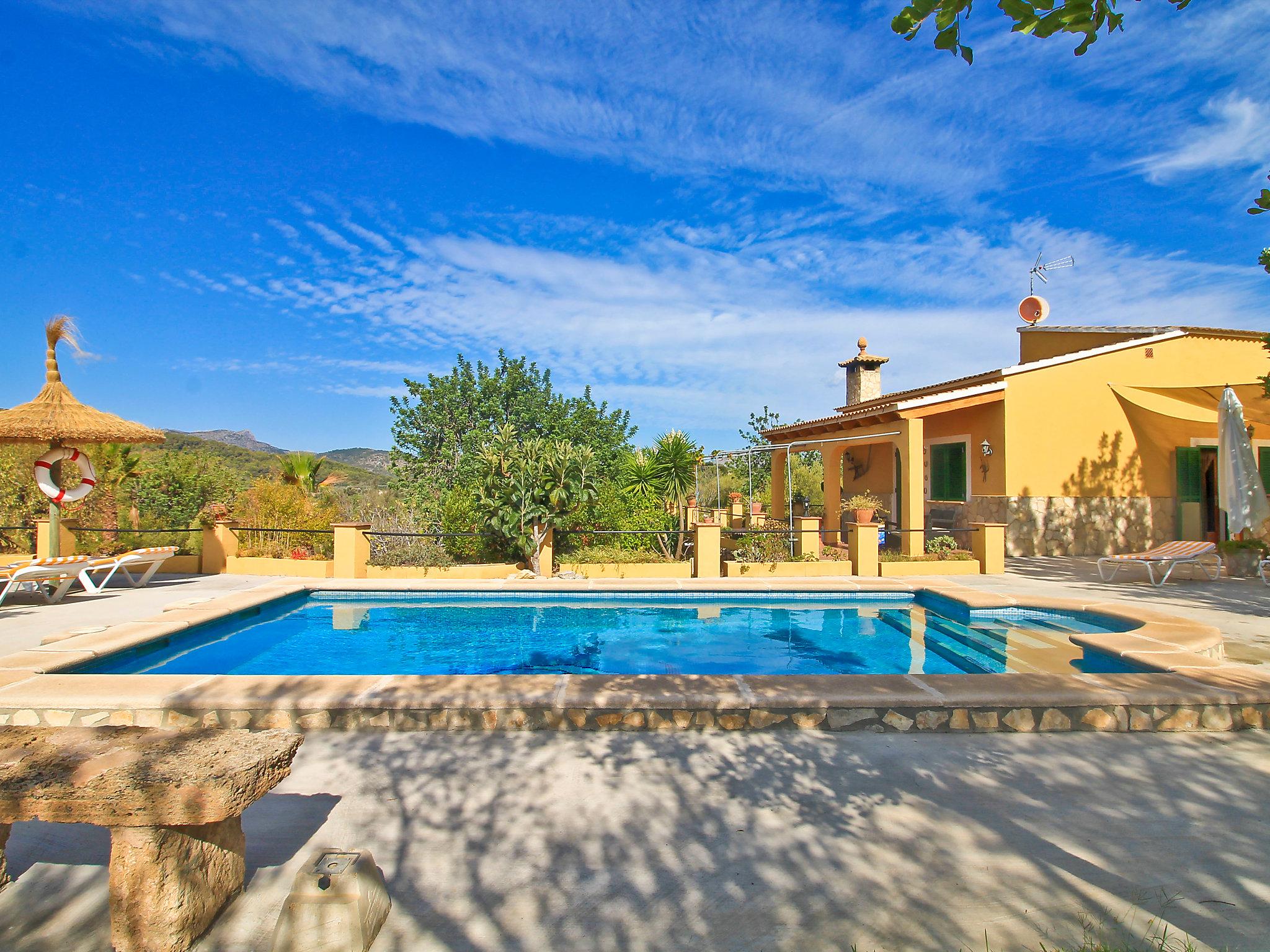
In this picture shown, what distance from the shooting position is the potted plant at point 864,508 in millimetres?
12180

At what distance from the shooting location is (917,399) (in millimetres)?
12867

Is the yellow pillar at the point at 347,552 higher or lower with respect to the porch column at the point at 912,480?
lower

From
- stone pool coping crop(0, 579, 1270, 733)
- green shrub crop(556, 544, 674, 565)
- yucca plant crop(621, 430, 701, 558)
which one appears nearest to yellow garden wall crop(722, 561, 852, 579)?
green shrub crop(556, 544, 674, 565)

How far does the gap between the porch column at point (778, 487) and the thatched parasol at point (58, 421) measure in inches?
562

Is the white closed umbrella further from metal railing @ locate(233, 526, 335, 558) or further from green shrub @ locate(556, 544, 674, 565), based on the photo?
metal railing @ locate(233, 526, 335, 558)

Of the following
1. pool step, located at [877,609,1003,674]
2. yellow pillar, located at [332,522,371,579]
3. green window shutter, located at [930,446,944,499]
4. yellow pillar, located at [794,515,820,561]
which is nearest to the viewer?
pool step, located at [877,609,1003,674]

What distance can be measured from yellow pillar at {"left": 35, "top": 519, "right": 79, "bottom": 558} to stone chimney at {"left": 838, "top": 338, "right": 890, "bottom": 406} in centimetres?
1857

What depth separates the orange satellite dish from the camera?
56.0 ft

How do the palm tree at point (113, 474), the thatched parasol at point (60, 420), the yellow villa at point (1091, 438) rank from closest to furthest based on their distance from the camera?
the thatched parasol at point (60, 420), the yellow villa at point (1091, 438), the palm tree at point (113, 474)

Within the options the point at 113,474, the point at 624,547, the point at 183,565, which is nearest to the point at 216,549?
the point at 183,565

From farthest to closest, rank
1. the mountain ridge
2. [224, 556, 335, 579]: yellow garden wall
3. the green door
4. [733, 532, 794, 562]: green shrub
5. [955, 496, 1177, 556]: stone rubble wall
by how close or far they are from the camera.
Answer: the mountain ridge, the green door, [955, 496, 1177, 556]: stone rubble wall, [733, 532, 794, 562]: green shrub, [224, 556, 335, 579]: yellow garden wall

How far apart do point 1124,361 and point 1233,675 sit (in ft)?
38.4

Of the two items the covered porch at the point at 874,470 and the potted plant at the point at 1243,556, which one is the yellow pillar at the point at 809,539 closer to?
the covered porch at the point at 874,470

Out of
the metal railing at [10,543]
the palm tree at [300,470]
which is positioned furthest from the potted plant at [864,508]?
the metal railing at [10,543]
